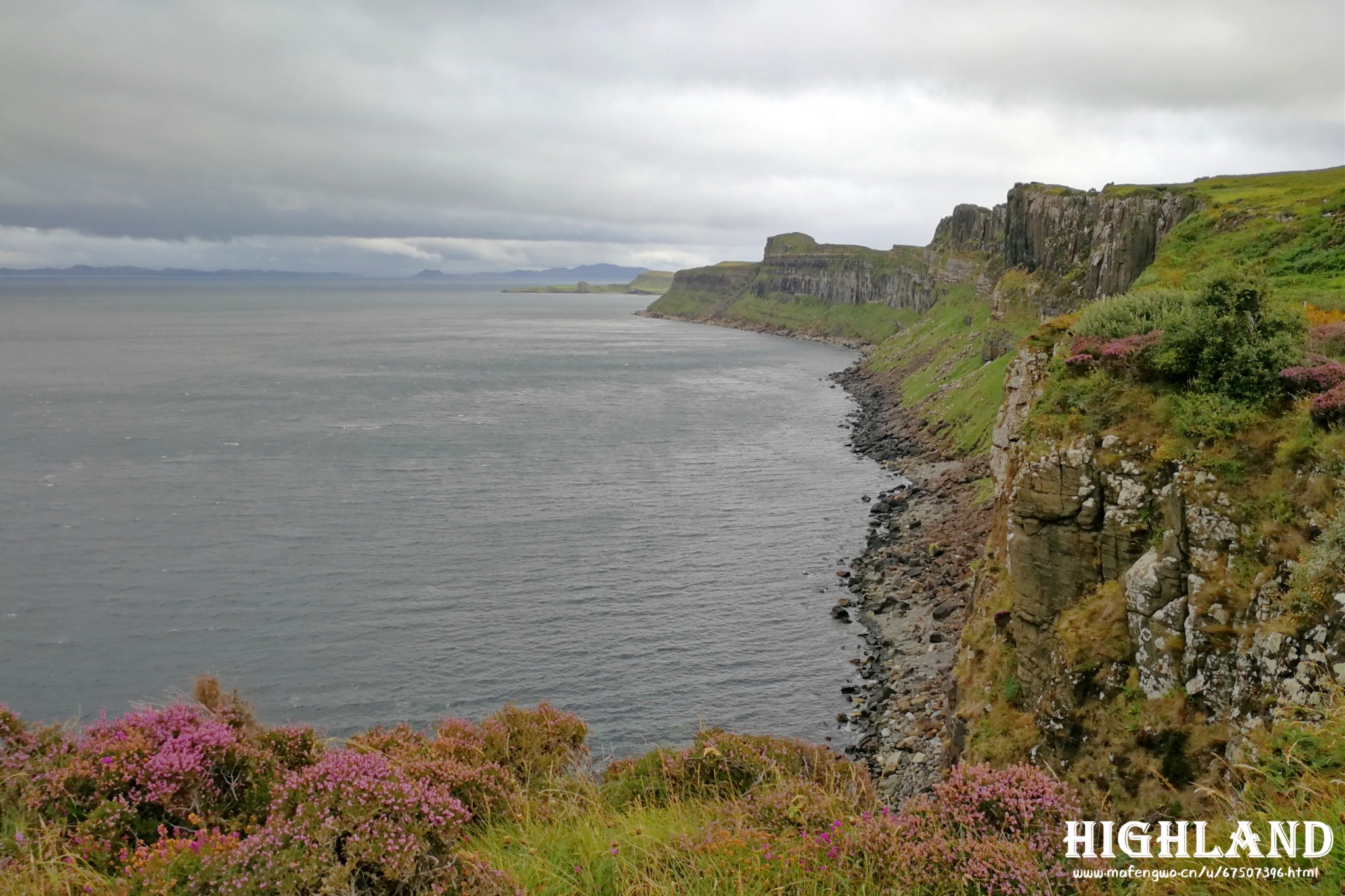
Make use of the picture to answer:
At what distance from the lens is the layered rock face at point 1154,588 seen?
1577 centimetres

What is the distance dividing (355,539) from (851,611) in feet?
124

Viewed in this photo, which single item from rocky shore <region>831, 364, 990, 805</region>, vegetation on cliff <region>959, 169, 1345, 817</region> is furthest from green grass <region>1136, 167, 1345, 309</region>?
rocky shore <region>831, 364, 990, 805</region>

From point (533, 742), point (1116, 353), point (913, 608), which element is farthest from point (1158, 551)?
point (913, 608)

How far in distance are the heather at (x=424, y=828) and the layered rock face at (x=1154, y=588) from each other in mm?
7818

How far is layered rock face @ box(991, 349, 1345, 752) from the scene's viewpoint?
51.8 feet

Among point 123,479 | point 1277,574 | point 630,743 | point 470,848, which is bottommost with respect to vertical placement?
point 630,743

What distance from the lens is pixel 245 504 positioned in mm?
70500

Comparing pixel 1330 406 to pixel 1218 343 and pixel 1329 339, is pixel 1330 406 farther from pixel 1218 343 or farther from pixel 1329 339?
pixel 1329 339

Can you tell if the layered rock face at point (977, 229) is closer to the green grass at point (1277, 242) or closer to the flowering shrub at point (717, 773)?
the green grass at point (1277, 242)

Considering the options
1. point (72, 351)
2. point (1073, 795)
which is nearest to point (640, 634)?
point (1073, 795)

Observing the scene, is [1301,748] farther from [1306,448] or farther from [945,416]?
[945,416]

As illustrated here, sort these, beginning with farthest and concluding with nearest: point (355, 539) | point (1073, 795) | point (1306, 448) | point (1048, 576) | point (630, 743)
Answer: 1. point (355, 539)
2. point (630, 743)
3. point (1048, 576)
4. point (1306, 448)
5. point (1073, 795)

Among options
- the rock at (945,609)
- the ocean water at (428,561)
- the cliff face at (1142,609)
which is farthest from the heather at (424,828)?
the rock at (945,609)

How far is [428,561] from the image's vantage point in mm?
59094
